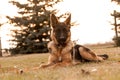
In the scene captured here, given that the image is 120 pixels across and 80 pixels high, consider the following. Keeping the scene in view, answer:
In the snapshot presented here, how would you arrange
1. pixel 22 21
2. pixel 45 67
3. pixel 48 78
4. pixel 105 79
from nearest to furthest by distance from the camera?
pixel 105 79 → pixel 48 78 → pixel 45 67 → pixel 22 21

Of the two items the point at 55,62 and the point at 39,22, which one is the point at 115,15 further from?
the point at 55,62

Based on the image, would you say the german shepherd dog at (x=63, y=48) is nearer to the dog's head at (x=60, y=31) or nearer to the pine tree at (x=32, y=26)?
the dog's head at (x=60, y=31)

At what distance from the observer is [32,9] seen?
4056cm

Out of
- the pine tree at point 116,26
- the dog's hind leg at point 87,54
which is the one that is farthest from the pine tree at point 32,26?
the dog's hind leg at point 87,54

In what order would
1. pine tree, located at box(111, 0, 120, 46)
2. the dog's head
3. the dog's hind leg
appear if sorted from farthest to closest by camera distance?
pine tree, located at box(111, 0, 120, 46) → the dog's hind leg → the dog's head

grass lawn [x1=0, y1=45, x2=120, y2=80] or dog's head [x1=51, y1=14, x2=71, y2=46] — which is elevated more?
dog's head [x1=51, y1=14, x2=71, y2=46]

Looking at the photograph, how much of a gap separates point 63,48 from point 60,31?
696mm

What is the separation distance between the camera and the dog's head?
12.6m

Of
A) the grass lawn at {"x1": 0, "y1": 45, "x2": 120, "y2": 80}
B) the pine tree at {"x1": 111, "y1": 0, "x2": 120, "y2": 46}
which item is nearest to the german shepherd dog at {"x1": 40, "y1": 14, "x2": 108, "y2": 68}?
the grass lawn at {"x1": 0, "y1": 45, "x2": 120, "y2": 80}

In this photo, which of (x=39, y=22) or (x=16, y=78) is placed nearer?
(x=16, y=78)

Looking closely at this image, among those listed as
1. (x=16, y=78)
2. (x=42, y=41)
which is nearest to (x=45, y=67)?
(x=16, y=78)

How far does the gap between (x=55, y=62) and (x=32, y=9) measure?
27792 mm

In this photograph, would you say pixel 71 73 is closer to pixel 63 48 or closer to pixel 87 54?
pixel 63 48

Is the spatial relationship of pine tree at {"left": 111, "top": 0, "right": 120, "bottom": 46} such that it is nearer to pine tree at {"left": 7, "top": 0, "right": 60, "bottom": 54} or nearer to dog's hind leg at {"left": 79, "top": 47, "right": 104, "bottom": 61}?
pine tree at {"left": 7, "top": 0, "right": 60, "bottom": 54}
